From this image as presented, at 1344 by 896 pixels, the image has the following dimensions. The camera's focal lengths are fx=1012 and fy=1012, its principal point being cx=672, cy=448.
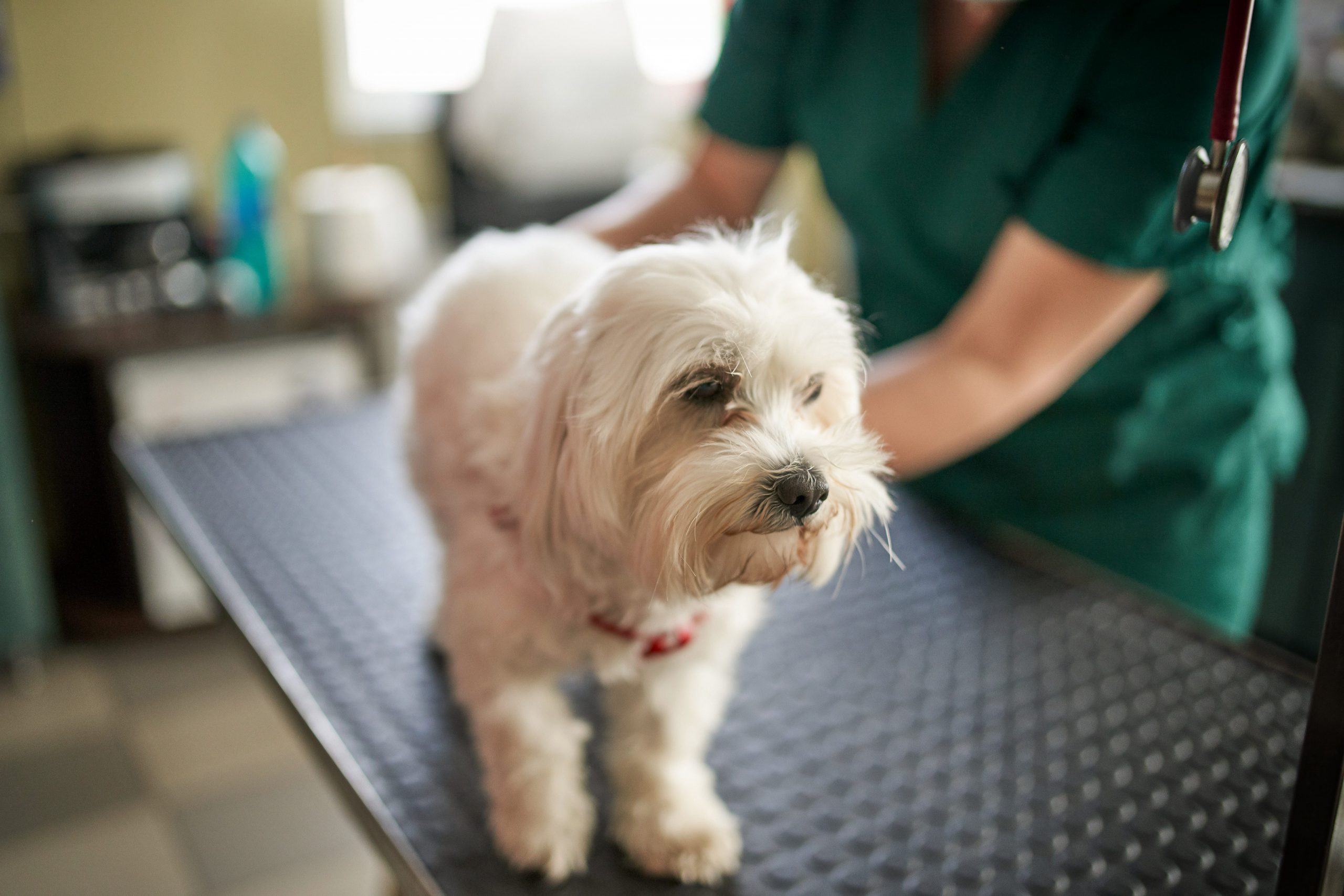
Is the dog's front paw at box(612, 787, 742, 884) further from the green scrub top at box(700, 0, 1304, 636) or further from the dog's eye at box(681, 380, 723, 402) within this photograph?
the green scrub top at box(700, 0, 1304, 636)

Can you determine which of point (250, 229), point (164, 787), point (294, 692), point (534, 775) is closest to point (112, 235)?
point (250, 229)

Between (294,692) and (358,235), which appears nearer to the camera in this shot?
(294,692)

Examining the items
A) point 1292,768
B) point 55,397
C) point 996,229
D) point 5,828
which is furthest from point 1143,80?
point 55,397

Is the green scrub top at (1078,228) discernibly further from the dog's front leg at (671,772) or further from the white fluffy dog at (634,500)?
the dog's front leg at (671,772)

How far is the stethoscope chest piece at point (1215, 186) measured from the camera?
0.54 metres

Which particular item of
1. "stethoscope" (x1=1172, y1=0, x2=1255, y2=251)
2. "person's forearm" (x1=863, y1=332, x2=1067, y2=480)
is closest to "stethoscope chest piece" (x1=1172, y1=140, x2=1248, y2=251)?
"stethoscope" (x1=1172, y1=0, x2=1255, y2=251)

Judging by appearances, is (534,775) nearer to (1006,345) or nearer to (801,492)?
(801,492)

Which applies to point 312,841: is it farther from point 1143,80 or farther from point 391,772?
point 1143,80

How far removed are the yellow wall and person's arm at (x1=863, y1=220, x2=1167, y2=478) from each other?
7.61 ft

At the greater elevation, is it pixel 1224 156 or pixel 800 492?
pixel 1224 156

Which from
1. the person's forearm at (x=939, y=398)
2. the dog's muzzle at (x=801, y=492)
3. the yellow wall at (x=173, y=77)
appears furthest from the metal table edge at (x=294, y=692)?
the yellow wall at (x=173, y=77)

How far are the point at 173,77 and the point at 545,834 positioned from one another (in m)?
2.51

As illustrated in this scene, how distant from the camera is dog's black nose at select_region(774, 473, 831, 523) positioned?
60 cm

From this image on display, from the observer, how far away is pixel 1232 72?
53 cm
